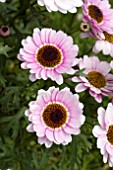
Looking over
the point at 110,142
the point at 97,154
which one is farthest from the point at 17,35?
the point at 97,154

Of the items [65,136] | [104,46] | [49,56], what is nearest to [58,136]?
[65,136]

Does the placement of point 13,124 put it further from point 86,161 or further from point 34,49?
point 86,161

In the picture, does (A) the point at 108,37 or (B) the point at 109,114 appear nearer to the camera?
(B) the point at 109,114

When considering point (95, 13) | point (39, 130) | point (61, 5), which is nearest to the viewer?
point (39, 130)

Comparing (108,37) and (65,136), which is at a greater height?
(108,37)

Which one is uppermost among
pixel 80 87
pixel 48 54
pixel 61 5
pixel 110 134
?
pixel 61 5

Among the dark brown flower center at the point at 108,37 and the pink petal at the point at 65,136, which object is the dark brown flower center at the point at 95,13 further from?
the pink petal at the point at 65,136

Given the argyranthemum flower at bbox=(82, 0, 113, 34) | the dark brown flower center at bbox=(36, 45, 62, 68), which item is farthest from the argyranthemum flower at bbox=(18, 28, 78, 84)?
the argyranthemum flower at bbox=(82, 0, 113, 34)

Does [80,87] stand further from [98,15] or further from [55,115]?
[98,15]
